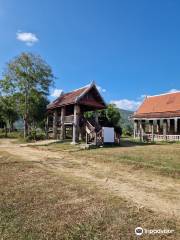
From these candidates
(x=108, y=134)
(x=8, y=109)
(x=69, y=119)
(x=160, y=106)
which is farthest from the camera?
(x=8, y=109)

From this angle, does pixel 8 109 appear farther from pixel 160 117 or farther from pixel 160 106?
pixel 160 117

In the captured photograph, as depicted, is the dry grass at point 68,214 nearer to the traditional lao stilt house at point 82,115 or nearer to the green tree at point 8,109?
the traditional lao stilt house at point 82,115

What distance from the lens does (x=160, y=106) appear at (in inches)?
1452

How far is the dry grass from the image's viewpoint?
4.79 meters

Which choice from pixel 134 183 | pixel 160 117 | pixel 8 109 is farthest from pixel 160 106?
pixel 134 183

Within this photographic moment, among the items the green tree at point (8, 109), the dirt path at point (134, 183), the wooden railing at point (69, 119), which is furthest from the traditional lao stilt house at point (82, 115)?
the dirt path at point (134, 183)

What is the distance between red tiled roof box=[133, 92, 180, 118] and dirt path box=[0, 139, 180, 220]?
74.8 ft

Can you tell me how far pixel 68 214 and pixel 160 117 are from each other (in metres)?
29.8

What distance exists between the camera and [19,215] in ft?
18.4

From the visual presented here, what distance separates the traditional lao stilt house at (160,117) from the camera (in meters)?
32.6

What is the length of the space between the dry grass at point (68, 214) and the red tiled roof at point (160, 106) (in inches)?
1057

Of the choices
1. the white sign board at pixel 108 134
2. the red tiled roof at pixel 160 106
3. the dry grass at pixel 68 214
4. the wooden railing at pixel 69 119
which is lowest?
the dry grass at pixel 68 214

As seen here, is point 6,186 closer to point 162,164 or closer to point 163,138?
point 162,164

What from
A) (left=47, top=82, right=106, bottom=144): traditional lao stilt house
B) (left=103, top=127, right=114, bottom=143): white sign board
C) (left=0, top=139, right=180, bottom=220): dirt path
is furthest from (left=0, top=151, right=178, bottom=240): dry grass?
(left=47, top=82, right=106, bottom=144): traditional lao stilt house
